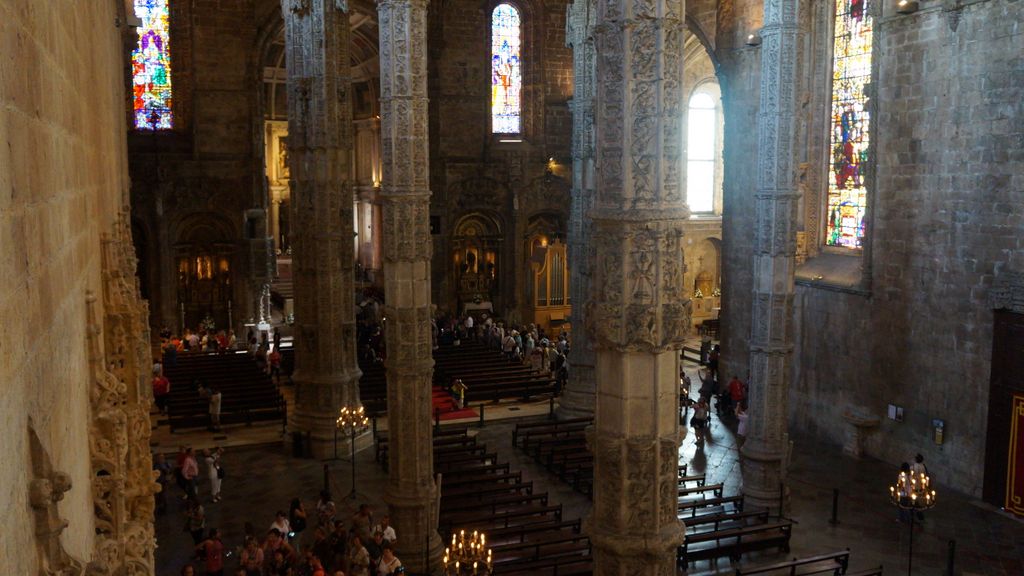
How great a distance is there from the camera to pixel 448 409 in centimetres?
2331

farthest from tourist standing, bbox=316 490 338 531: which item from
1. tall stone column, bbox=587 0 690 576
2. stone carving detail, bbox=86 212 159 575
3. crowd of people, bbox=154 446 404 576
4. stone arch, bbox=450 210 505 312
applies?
stone arch, bbox=450 210 505 312

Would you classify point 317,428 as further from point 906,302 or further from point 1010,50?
point 1010,50

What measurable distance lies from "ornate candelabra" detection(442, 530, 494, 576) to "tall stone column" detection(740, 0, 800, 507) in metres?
7.49

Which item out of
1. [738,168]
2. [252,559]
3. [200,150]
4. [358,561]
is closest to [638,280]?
[358,561]

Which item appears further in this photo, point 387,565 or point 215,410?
point 215,410

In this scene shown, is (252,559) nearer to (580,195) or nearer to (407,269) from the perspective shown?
(407,269)

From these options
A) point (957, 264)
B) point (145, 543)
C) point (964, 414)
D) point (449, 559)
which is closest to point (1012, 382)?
point (964, 414)

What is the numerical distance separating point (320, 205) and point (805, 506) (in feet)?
38.1

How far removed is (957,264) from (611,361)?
42.4 feet

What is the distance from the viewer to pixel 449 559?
10281 mm

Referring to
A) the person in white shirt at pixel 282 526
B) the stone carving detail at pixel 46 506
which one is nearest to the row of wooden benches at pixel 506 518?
the person in white shirt at pixel 282 526

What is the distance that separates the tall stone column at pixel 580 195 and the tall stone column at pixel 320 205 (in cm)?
544

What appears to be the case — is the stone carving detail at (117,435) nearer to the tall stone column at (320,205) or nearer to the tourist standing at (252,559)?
the tourist standing at (252,559)

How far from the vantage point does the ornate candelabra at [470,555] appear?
33.1ft
